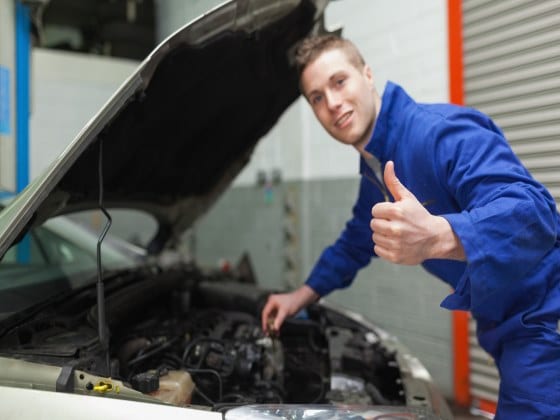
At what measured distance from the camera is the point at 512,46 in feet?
8.75

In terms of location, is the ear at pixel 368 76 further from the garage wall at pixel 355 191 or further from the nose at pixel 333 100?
the garage wall at pixel 355 191

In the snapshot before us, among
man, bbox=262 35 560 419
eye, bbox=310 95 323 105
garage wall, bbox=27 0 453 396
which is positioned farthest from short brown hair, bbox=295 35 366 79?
garage wall, bbox=27 0 453 396

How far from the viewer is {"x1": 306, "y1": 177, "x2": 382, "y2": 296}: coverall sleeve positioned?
191 cm

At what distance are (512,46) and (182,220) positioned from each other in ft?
7.41

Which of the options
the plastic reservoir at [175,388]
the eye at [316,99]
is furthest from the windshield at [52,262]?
the eye at [316,99]

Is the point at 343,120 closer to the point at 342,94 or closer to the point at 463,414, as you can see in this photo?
the point at 342,94

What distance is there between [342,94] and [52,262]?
1.56 metres

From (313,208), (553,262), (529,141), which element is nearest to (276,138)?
(313,208)

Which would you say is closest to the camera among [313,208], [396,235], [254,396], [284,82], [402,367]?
[396,235]

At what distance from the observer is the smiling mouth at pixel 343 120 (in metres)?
1.49

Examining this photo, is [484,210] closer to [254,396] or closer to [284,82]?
[254,396]

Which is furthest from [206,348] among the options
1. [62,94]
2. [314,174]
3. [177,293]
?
[62,94]

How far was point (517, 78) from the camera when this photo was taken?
2633mm

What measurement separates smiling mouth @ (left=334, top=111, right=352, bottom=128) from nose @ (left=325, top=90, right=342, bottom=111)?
4cm
